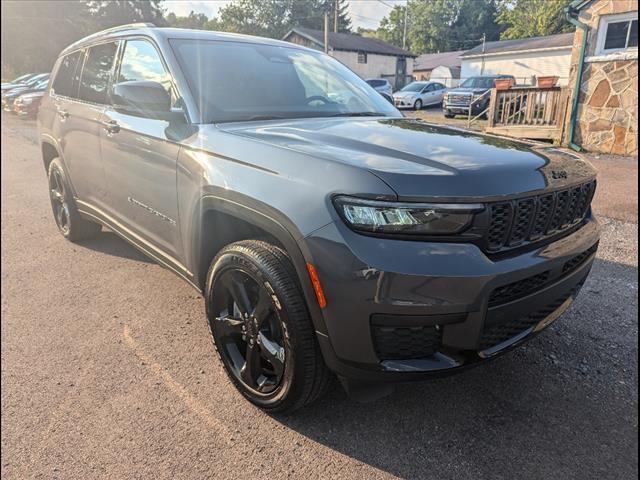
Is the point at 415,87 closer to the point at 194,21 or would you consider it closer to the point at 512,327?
the point at 194,21

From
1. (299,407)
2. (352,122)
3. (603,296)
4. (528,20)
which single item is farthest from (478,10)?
(299,407)

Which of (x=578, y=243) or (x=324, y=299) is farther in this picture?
(x=578, y=243)

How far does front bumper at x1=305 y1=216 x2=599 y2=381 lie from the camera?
1654mm

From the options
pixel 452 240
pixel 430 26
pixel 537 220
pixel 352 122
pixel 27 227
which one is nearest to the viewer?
pixel 452 240

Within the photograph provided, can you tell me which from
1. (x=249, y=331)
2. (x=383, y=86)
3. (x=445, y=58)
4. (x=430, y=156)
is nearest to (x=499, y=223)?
(x=430, y=156)

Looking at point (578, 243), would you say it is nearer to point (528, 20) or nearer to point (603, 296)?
point (603, 296)

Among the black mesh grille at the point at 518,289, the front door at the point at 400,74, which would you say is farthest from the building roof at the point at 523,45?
the front door at the point at 400,74

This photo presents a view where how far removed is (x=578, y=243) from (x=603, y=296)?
5.55 ft

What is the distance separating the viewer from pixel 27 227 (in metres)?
5.35

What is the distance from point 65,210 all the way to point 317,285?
383 cm

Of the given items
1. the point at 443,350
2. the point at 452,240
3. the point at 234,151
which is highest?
the point at 234,151

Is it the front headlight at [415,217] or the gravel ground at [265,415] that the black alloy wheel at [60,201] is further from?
the front headlight at [415,217]

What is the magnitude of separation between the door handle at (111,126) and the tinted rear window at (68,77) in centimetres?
104

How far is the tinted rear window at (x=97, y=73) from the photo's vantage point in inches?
141
